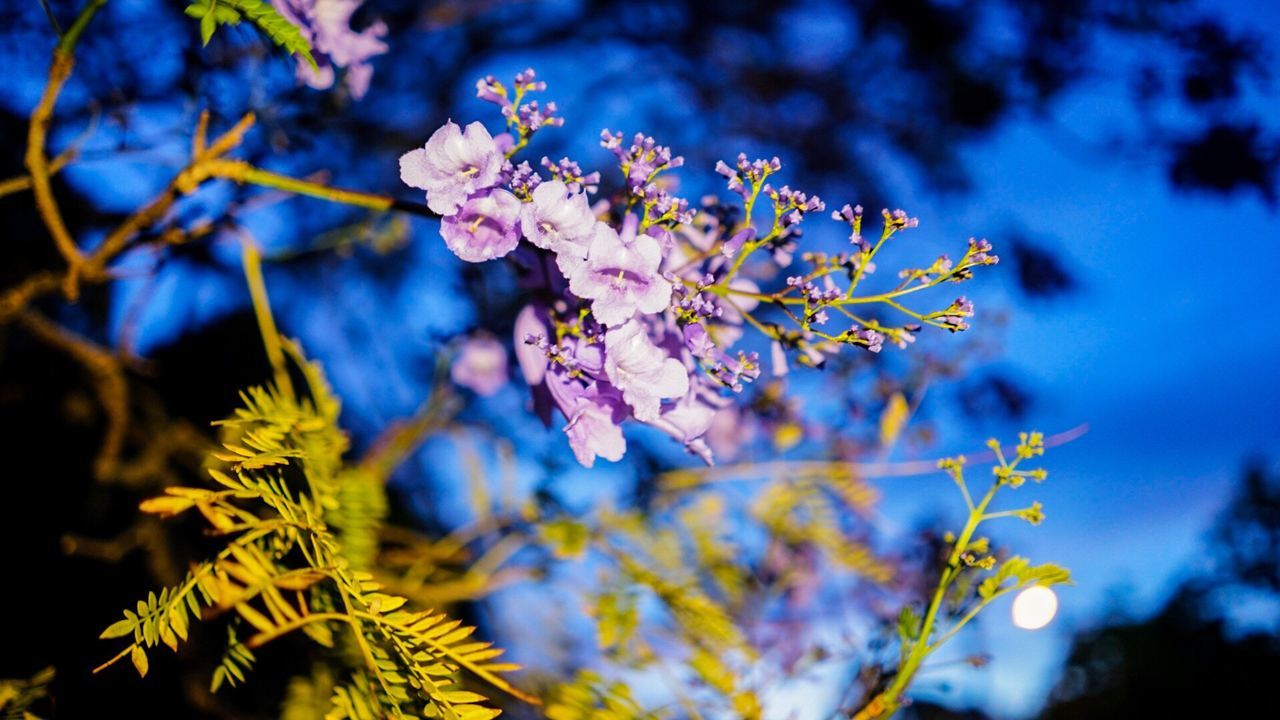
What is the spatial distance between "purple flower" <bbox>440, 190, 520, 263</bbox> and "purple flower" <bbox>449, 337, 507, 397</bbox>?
31 centimetres

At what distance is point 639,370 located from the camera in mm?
518

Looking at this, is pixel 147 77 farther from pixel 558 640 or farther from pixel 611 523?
pixel 558 640

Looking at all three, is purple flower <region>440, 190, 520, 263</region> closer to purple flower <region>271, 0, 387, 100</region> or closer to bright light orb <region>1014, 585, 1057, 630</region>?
purple flower <region>271, 0, 387, 100</region>

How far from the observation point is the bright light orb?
0.57 metres

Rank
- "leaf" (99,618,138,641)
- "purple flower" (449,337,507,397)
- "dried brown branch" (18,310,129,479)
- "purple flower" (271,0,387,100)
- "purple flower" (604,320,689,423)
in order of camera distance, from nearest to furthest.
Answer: "leaf" (99,618,138,641), "purple flower" (604,320,689,423), "purple flower" (271,0,387,100), "purple flower" (449,337,507,397), "dried brown branch" (18,310,129,479)

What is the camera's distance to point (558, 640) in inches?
67.6

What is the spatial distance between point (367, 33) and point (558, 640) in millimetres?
1379

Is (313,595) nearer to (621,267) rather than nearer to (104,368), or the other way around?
(621,267)

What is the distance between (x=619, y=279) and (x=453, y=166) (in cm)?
13

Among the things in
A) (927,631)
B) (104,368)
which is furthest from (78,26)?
(927,631)

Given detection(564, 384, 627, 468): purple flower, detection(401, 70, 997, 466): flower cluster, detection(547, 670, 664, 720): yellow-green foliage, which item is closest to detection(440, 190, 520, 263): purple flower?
detection(401, 70, 997, 466): flower cluster

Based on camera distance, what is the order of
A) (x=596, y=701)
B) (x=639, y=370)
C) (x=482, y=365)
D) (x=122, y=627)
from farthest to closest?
(x=482, y=365) < (x=596, y=701) < (x=639, y=370) < (x=122, y=627)

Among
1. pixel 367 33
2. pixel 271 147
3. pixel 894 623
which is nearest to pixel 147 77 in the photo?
pixel 271 147

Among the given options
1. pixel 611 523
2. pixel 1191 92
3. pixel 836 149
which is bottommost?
pixel 611 523
